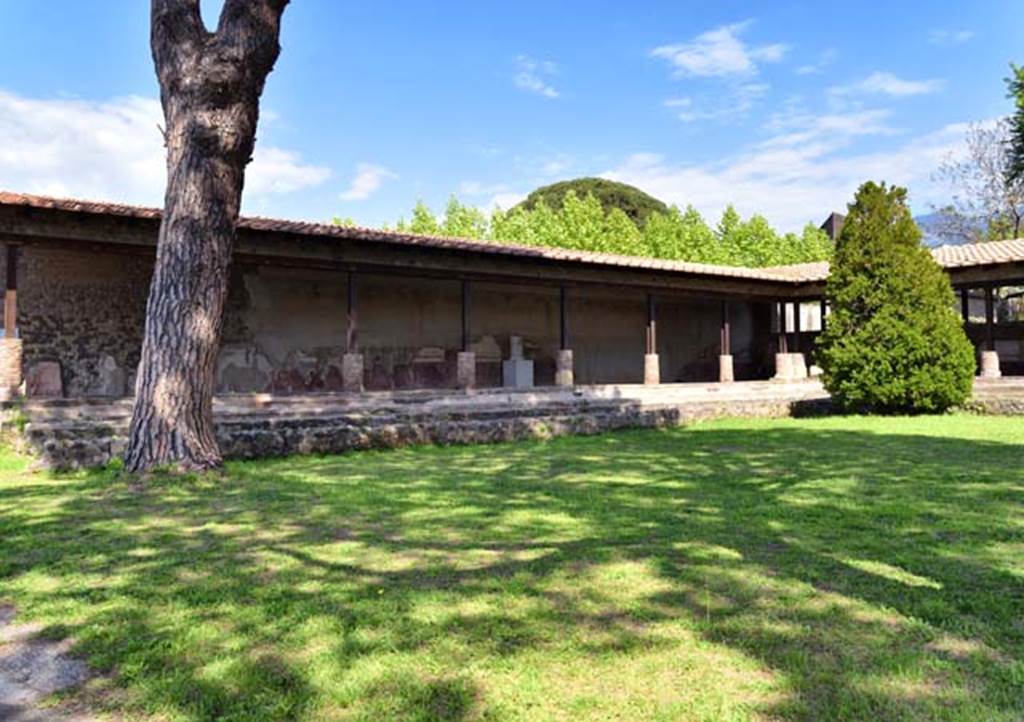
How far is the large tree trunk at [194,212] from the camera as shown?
716cm

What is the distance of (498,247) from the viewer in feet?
46.7

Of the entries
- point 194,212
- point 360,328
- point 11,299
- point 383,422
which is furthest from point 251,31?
point 360,328

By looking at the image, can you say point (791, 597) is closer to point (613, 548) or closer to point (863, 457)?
point (613, 548)

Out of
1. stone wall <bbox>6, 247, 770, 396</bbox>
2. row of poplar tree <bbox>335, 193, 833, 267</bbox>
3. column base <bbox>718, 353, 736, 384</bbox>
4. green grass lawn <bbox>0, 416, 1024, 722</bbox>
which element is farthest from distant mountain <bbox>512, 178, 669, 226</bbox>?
green grass lawn <bbox>0, 416, 1024, 722</bbox>

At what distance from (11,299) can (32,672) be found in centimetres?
929

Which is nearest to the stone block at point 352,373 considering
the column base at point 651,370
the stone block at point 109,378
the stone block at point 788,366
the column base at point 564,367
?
the stone block at point 109,378

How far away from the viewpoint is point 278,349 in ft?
47.5

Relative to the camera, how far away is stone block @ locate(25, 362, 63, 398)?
39.6 ft

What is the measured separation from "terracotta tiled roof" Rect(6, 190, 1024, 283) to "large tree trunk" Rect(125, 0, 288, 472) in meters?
3.56

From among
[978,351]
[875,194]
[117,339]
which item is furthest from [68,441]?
[978,351]

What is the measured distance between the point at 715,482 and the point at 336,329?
10.2 metres

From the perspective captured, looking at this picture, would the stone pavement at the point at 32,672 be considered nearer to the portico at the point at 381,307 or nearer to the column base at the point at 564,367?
the portico at the point at 381,307

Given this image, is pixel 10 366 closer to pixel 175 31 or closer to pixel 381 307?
pixel 175 31

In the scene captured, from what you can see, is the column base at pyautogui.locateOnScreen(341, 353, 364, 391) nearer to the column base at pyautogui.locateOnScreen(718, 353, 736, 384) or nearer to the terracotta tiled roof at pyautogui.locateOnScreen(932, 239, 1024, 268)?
the column base at pyautogui.locateOnScreen(718, 353, 736, 384)
